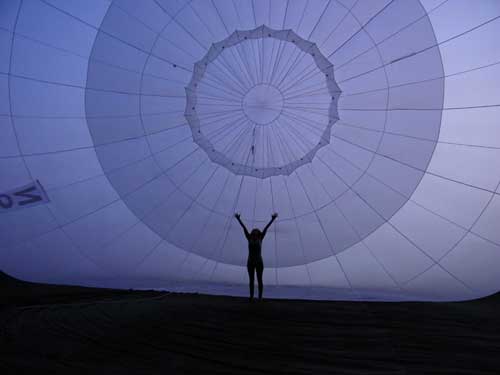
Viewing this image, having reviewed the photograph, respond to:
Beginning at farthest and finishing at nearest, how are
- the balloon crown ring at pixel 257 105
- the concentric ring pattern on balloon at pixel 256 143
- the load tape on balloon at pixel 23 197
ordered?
1. the load tape on balloon at pixel 23 197
2. the balloon crown ring at pixel 257 105
3. the concentric ring pattern on balloon at pixel 256 143

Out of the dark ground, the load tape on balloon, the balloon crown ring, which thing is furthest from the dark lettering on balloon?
the balloon crown ring

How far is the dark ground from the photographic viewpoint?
2.72m

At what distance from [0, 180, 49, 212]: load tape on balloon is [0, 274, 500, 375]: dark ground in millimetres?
1225

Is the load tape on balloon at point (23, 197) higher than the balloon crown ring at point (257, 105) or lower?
lower

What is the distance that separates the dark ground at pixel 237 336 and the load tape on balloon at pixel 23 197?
4.02 feet

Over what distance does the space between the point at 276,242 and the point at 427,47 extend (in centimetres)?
302

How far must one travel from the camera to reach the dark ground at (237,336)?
2723 millimetres

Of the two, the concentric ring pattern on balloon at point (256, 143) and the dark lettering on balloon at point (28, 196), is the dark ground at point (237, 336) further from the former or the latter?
the dark lettering on balloon at point (28, 196)

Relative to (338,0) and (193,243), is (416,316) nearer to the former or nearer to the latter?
(193,243)

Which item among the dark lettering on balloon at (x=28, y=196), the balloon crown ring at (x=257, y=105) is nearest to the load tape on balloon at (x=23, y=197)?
the dark lettering on balloon at (x=28, y=196)

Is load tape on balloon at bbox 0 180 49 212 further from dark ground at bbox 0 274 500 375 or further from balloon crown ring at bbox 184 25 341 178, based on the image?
balloon crown ring at bbox 184 25 341 178

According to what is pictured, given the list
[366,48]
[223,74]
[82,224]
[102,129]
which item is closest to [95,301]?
[82,224]

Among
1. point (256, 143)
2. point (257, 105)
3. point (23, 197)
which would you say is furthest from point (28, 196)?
point (257, 105)

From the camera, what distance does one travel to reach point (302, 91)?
523cm
